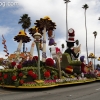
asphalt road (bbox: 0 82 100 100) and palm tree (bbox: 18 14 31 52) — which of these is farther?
palm tree (bbox: 18 14 31 52)

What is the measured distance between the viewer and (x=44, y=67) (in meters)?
16.3

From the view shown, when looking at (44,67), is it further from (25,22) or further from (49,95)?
(25,22)

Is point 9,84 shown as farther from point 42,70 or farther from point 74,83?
point 74,83

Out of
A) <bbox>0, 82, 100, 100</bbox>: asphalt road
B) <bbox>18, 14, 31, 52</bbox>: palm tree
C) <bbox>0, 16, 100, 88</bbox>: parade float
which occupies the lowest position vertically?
<bbox>0, 82, 100, 100</bbox>: asphalt road

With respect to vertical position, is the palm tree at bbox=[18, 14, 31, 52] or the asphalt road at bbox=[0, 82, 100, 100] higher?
the palm tree at bbox=[18, 14, 31, 52]

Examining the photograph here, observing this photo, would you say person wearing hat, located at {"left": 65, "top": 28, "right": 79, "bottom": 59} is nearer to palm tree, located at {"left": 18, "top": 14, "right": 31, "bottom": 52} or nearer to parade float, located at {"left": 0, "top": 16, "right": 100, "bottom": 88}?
parade float, located at {"left": 0, "top": 16, "right": 100, "bottom": 88}

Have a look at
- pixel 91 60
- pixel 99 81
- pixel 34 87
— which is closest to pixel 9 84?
pixel 34 87

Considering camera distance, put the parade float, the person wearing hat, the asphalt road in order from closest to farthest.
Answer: the asphalt road < the parade float < the person wearing hat

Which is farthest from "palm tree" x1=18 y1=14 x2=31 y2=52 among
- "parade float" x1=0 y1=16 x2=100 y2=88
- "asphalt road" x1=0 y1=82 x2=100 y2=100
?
"asphalt road" x1=0 y1=82 x2=100 y2=100

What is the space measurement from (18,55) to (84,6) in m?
45.3

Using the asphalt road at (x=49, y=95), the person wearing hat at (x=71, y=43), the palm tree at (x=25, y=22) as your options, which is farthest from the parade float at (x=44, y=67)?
the palm tree at (x=25, y=22)

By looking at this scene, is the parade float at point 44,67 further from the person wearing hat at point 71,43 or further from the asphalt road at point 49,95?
the asphalt road at point 49,95

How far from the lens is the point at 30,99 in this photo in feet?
34.3

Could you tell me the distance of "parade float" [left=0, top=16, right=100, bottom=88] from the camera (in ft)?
48.2
